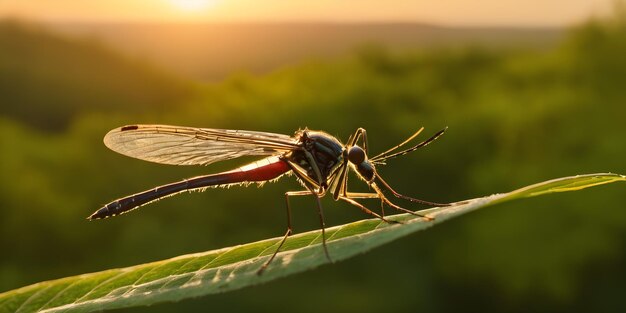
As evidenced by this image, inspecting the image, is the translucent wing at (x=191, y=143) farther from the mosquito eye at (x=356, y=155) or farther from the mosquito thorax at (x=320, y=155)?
the mosquito eye at (x=356, y=155)

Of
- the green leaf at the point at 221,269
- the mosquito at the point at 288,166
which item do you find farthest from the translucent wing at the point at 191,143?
the green leaf at the point at 221,269

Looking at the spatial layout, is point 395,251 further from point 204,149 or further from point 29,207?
point 204,149

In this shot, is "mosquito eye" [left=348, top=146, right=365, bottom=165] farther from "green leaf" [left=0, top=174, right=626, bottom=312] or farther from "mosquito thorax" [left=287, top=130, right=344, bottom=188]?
"green leaf" [left=0, top=174, right=626, bottom=312]

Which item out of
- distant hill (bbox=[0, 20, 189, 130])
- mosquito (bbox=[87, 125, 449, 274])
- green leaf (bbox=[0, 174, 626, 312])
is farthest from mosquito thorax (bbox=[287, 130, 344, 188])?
distant hill (bbox=[0, 20, 189, 130])

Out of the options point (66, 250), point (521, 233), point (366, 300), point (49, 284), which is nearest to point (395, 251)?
point (366, 300)

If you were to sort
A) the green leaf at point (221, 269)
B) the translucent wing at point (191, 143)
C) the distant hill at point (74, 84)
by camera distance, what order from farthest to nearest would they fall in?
1. the distant hill at point (74, 84)
2. the translucent wing at point (191, 143)
3. the green leaf at point (221, 269)
